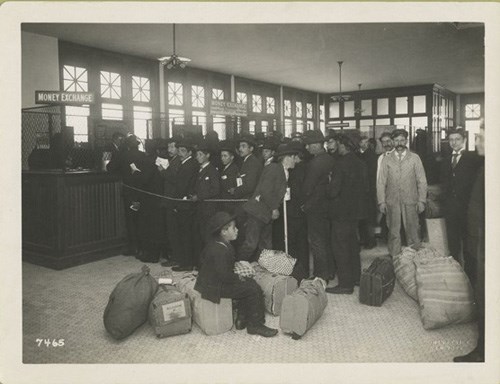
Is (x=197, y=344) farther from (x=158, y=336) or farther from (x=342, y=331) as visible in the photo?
(x=342, y=331)

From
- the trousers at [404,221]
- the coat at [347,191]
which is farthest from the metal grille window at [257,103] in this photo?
the coat at [347,191]

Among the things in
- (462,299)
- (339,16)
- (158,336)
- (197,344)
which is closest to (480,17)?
(339,16)

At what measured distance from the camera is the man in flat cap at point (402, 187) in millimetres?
4977

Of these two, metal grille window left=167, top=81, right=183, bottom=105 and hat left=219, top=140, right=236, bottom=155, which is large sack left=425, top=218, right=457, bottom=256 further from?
metal grille window left=167, top=81, right=183, bottom=105

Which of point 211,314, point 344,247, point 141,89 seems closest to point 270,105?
point 141,89

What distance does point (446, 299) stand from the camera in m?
3.34

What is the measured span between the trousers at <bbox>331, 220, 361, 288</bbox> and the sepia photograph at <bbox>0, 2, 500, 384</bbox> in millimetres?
20

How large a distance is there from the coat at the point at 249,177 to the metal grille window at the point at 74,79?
551 cm

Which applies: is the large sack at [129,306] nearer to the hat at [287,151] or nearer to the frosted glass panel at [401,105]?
the hat at [287,151]

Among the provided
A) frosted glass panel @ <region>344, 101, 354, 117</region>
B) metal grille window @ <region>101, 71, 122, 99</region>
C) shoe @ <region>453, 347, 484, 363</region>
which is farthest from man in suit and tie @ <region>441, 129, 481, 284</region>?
frosted glass panel @ <region>344, 101, 354, 117</region>

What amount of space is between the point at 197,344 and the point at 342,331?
112 cm

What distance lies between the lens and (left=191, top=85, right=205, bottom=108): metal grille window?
11672 mm

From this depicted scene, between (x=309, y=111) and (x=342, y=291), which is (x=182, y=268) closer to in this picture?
(x=342, y=291)

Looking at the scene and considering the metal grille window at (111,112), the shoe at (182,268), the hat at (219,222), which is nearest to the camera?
the hat at (219,222)
